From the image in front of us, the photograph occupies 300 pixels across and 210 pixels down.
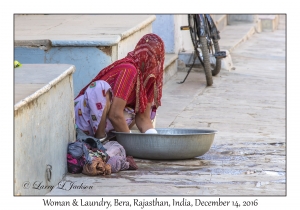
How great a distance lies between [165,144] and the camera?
489 centimetres

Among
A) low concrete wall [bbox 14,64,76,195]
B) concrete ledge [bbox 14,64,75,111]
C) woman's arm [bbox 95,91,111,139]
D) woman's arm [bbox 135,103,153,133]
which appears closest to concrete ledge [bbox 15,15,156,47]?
woman's arm [bbox 135,103,153,133]

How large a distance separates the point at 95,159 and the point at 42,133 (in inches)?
25.2

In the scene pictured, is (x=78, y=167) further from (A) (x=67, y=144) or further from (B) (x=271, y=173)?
(B) (x=271, y=173)

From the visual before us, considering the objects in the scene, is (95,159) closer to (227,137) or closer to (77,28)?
(227,137)

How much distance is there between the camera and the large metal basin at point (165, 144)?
488 centimetres

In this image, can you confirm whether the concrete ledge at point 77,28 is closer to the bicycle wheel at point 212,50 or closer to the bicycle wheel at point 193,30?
the bicycle wheel at point 193,30

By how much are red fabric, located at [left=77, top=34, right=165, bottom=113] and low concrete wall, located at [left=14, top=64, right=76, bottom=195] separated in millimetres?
484

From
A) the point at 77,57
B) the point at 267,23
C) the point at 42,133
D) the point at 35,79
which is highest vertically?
the point at 267,23

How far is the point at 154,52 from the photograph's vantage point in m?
5.26

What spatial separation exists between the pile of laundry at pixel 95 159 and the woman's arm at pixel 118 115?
25cm

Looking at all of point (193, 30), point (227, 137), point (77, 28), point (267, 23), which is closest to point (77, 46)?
point (77, 28)

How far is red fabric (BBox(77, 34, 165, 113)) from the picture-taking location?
16.7 feet

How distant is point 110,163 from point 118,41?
1805 mm

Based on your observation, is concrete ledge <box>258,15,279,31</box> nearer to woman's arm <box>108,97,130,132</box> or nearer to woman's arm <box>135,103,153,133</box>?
woman's arm <box>135,103,153,133</box>
